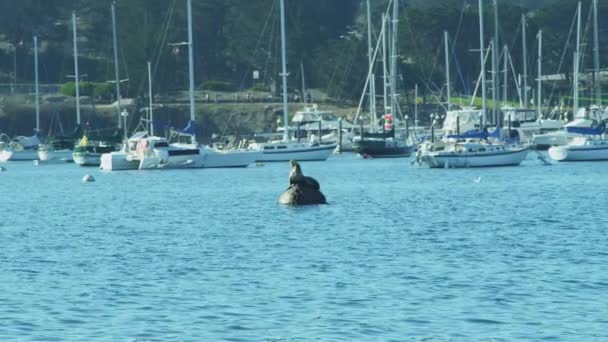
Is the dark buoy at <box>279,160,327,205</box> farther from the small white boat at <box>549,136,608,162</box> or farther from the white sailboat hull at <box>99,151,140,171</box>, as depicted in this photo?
the white sailboat hull at <box>99,151,140,171</box>

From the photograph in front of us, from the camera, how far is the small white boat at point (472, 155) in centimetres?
8425

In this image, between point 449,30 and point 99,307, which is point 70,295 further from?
point 449,30

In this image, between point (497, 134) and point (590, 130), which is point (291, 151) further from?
point (590, 130)

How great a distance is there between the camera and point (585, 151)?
9075 centimetres

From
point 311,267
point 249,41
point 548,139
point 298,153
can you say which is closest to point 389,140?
point 298,153

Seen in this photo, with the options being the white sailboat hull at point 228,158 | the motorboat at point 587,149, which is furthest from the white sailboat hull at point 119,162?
the motorboat at point 587,149

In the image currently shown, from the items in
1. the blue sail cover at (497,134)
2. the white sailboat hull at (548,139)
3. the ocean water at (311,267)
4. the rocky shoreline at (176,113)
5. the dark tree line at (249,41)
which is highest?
the dark tree line at (249,41)

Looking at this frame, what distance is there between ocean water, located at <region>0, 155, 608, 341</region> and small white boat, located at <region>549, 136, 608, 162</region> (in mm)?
23569

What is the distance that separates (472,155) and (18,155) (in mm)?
44627

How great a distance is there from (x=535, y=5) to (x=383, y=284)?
16207cm

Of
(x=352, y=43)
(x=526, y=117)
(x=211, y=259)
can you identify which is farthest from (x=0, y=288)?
(x=352, y=43)

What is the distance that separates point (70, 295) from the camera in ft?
104

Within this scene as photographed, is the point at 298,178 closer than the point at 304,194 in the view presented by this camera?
Yes

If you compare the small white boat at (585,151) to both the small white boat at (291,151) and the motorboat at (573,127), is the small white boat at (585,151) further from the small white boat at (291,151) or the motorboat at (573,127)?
the small white boat at (291,151)
